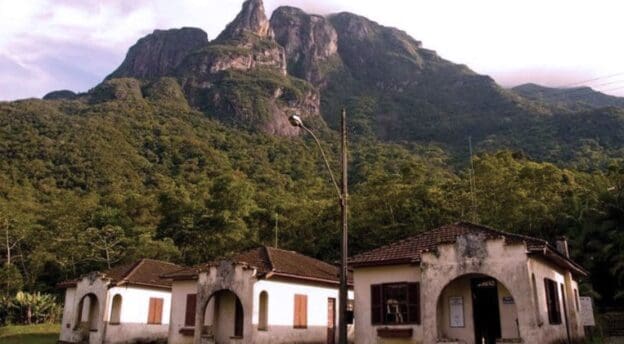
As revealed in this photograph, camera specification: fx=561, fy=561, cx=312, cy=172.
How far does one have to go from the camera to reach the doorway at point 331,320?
2431cm

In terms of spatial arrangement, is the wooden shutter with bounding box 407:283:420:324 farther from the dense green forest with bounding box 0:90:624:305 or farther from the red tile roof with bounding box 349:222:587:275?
the dense green forest with bounding box 0:90:624:305

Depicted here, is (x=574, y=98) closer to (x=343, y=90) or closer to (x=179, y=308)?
(x=343, y=90)

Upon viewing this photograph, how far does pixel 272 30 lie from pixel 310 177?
12375 centimetres

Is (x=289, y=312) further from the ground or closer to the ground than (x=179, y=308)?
closer to the ground

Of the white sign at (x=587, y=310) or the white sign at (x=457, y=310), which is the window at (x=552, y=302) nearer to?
the white sign at (x=587, y=310)

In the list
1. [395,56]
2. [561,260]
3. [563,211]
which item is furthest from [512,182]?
[395,56]

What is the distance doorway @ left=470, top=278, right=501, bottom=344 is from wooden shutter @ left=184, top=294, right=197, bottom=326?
11808mm

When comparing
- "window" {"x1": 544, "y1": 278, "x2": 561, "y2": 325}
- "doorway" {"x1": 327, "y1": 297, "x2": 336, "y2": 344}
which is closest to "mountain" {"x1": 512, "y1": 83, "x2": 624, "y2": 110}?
"doorway" {"x1": 327, "y1": 297, "x2": 336, "y2": 344}

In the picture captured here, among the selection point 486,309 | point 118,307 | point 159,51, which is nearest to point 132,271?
point 118,307

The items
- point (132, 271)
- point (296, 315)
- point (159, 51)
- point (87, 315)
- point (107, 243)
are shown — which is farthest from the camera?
point (159, 51)

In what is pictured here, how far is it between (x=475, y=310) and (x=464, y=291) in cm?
65

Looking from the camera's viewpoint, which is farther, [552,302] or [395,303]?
[395,303]

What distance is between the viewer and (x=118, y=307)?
2705cm

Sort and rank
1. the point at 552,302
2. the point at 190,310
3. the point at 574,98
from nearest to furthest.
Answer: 1. the point at 552,302
2. the point at 190,310
3. the point at 574,98
